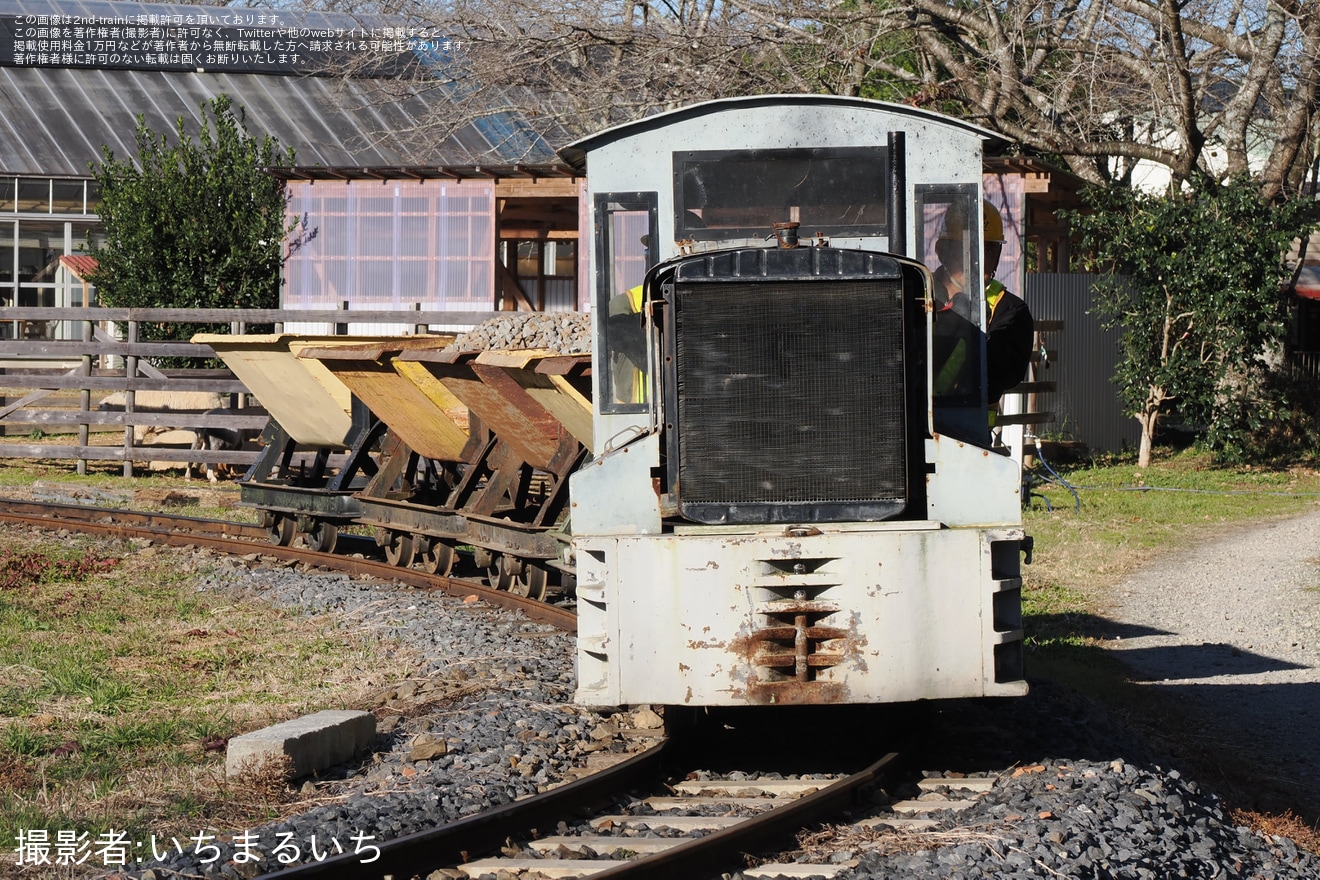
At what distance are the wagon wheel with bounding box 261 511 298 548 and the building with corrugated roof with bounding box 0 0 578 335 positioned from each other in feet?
31.2

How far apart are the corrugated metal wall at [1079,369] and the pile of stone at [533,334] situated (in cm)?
1165

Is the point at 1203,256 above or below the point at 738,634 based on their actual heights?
above

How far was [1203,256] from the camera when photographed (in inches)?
881

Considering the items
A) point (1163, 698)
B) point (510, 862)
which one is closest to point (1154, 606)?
point (1163, 698)

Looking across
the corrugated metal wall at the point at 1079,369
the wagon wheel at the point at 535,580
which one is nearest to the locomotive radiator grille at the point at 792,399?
the wagon wheel at the point at 535,580

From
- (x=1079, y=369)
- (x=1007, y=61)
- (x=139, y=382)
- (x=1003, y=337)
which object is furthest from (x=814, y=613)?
(x=1079, y=369)

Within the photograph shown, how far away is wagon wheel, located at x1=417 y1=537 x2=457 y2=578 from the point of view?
1291 cm

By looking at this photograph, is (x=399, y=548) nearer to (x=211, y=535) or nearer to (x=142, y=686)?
(x=211, y=535)

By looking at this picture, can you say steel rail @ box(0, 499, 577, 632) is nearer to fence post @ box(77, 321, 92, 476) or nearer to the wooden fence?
the wooden fence

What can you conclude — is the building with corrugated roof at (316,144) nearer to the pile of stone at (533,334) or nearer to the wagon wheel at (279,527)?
the wagon wheel at (279,527)

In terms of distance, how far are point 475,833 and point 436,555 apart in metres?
7.51

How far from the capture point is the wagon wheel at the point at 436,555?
1291 centimetres

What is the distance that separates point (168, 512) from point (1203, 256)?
14897 millimetres

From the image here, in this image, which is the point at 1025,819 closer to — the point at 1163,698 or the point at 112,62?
the point at 1163,698
